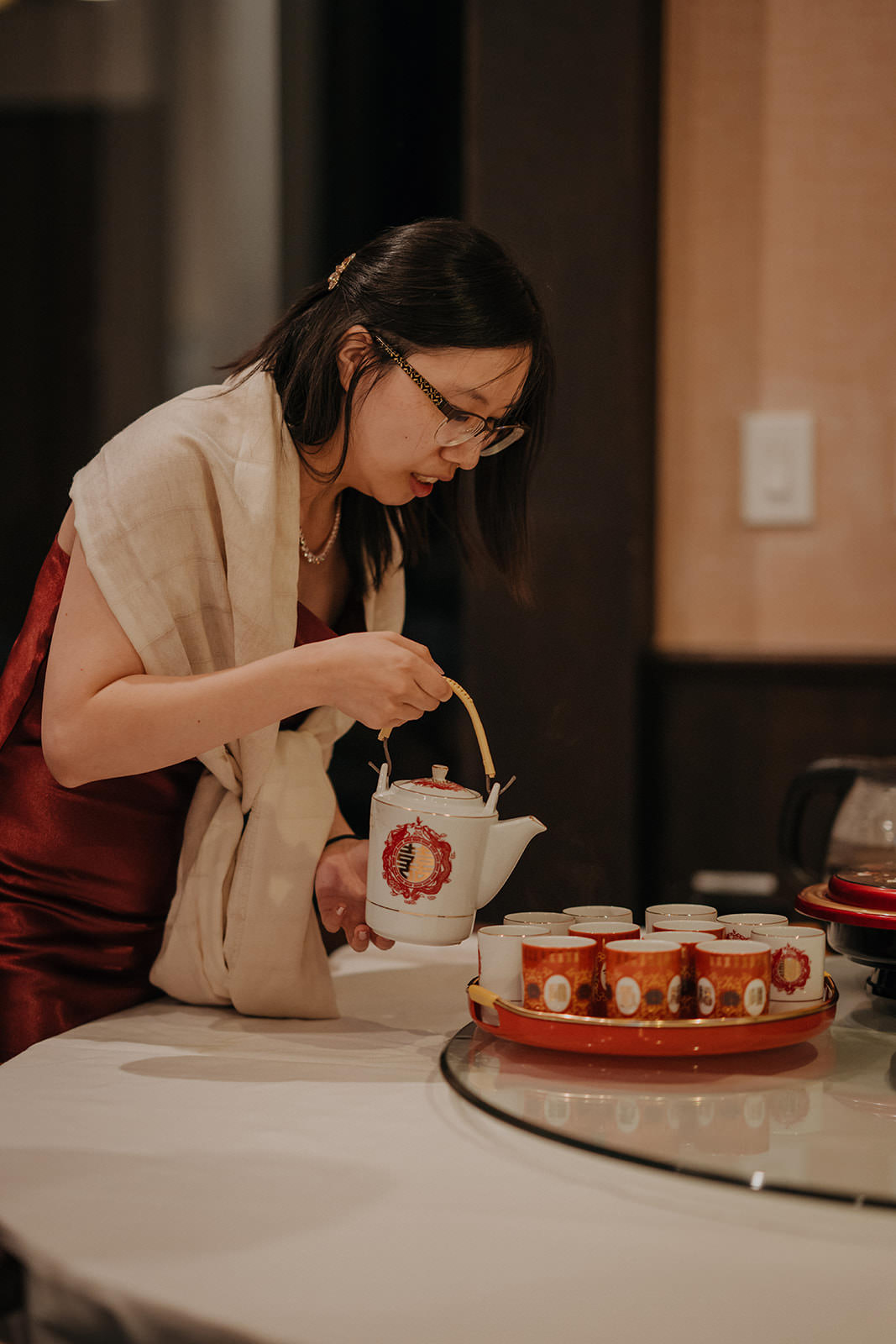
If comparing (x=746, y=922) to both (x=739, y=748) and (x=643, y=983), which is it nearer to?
(x=643, y=983)

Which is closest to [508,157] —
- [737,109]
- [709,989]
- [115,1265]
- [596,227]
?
[596,227]

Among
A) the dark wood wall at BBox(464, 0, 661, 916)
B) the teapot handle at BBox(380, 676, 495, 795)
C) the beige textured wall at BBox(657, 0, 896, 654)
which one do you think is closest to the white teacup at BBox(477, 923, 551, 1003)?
the teapot handle at BBox(380, 676, 495, 795)

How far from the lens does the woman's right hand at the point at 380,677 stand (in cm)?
97

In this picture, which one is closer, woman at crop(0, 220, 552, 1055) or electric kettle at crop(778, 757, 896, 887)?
woman at crop(0, 220, 552, 1055)

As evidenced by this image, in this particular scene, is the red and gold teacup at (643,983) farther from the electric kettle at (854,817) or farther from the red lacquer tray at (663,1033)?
the electric kettle at (854,817)

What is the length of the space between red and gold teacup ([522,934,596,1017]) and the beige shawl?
0.28 m

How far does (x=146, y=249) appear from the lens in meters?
2.53

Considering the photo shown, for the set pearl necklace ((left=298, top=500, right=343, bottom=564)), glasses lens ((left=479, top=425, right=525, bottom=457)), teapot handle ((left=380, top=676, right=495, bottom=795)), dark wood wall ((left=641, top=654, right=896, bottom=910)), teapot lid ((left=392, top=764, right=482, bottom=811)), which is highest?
glasses lens ((left=479, top=425, right=525, bottom=457))

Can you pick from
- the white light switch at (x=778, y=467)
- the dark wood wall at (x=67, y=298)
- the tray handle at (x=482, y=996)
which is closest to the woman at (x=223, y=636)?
the tray handle at (x=482, y=996)

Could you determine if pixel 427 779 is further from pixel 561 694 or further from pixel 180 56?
pixel 180 56

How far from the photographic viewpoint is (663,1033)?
33.4 inches

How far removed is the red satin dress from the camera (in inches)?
44.1

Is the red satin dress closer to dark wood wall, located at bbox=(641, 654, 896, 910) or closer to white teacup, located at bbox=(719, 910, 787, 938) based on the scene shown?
white teacup, located at bbox=(719, 910, 787, 938)

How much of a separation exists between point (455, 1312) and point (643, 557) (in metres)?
1.66
